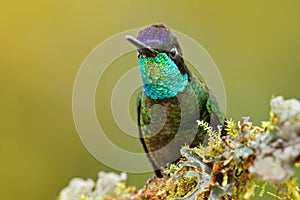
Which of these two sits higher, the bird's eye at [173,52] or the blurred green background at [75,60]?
the blurred green background at [75,60]

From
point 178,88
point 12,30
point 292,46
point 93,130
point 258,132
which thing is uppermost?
point 12,30

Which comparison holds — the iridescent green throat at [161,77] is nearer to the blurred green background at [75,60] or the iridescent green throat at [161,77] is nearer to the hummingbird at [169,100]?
the hummingbird at [169,100]

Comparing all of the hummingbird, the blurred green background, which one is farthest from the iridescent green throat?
the blurred green background

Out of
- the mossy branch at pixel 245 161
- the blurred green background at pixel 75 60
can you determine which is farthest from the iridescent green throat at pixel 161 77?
the blurred green background at pixel 75 60

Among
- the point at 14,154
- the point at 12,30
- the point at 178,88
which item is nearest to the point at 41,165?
the point at 14,154

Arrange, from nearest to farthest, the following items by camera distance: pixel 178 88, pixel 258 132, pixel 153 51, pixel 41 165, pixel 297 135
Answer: pixel 297 135
pixel 258 132
pixel 153 51
pixel 178 88
pixel 41 165

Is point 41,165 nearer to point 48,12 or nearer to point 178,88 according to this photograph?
point 48,12

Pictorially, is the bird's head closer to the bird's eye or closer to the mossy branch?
the bird's eye

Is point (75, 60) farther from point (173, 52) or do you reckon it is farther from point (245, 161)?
point (245, 161)
